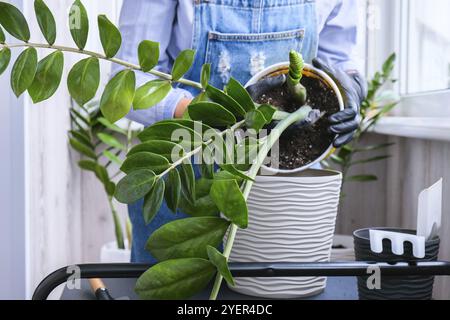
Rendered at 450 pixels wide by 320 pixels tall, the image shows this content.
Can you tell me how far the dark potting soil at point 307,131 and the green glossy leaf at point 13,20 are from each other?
0.86ft

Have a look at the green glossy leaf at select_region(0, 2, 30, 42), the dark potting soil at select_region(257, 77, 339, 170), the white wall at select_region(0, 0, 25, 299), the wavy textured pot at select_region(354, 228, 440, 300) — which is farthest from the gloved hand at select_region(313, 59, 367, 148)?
the white wall at select_region(0, 0, 25, 299)

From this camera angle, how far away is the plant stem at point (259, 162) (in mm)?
374

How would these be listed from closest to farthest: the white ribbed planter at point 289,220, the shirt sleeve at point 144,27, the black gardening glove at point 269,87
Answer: the black gardening glove at point 269,87 → the white ribbed planter at point 289,220 → the shirt sleeve at point 144,27

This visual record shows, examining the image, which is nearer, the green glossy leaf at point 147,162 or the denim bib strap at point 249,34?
the green glossy leaf at point 147,162

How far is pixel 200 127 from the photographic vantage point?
1.41 feet

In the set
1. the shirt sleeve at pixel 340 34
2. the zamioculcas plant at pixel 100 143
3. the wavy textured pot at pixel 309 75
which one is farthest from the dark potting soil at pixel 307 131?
the zamioculcas plant at pixel 100 143

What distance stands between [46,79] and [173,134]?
11 cm

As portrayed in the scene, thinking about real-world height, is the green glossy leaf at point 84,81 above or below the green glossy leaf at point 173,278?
above

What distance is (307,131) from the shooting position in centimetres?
64

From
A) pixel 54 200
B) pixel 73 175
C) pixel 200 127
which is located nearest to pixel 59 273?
pixel 200 127

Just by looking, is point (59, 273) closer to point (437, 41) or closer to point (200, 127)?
point (200, 127)

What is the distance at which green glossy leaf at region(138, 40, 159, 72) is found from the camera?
1.50 feet

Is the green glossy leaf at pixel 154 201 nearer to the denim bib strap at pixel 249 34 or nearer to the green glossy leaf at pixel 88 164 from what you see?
the denim bib strap at pixel 249 34

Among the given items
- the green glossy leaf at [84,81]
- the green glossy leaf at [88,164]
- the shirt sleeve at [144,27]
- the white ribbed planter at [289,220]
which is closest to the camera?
the green glossy leaf at [84,81]
